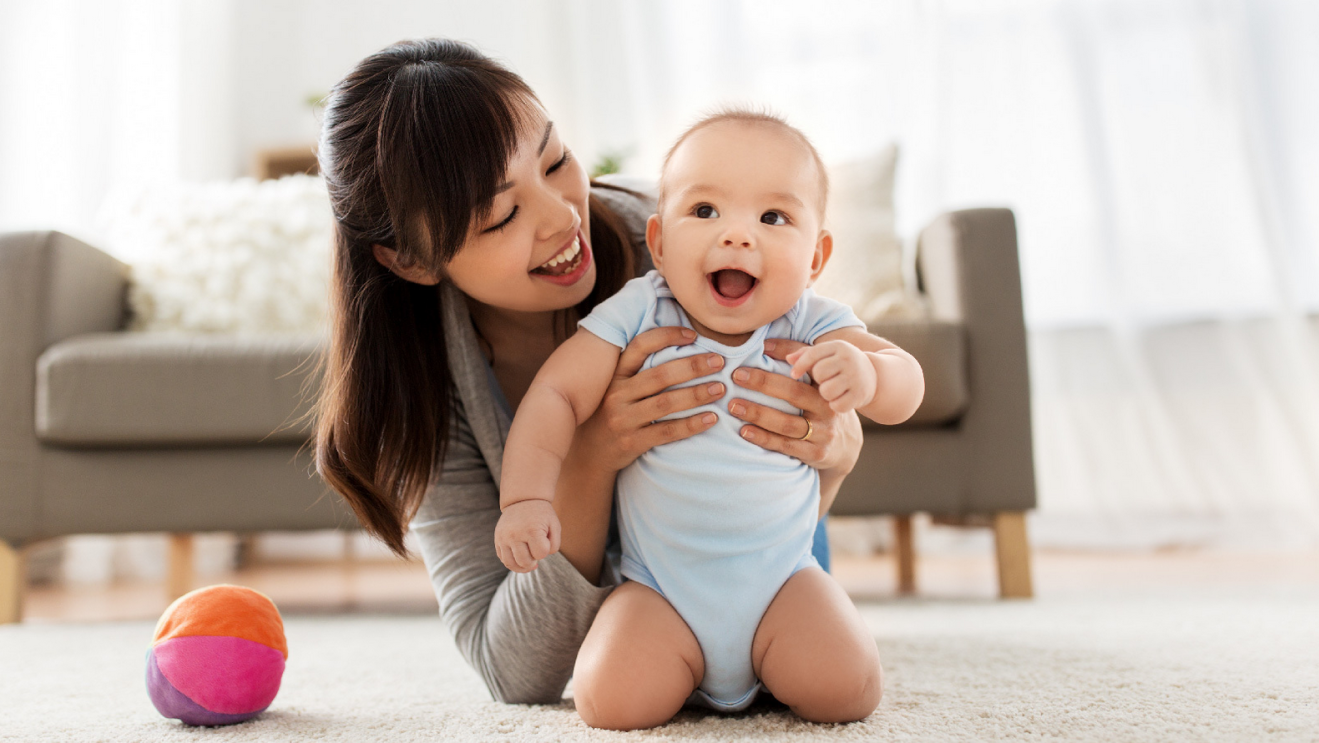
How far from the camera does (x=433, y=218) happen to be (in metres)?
0.82

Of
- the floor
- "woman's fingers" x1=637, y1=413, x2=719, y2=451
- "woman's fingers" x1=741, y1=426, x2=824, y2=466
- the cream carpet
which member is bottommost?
the floor

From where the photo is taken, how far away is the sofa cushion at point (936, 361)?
58.5 inches

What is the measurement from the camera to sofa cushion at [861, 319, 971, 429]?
1486mm

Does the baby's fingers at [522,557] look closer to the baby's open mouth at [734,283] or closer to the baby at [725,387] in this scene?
→ the baby at [725,387]

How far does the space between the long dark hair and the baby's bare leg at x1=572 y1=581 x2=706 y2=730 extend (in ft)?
0.94

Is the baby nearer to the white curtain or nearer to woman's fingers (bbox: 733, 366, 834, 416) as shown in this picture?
woman's fingers (bbox: 733, 366, 834, 416)

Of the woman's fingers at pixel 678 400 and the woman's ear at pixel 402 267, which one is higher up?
the woman's ear at pixel 402 267

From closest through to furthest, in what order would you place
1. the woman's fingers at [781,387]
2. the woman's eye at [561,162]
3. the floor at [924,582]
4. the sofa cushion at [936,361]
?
1. the woman's fingers at [781,387]
2. the woman's eye at [561,162]
3. the sofa cushion at [936,361]
4. the floor at [924,582]

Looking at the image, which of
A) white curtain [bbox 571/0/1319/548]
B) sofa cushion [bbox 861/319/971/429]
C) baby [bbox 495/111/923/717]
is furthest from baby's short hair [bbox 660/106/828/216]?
white curtain [bbox 571/0/1319/548]

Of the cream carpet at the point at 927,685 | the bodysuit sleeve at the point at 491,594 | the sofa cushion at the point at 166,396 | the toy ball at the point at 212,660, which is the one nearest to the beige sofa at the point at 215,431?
the sofa cushion at the point at 166,396

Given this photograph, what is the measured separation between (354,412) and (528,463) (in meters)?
0.28

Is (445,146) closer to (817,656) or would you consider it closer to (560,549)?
(560,549)

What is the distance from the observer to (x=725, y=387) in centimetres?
77

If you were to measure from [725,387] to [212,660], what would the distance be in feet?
1.63
